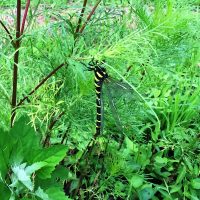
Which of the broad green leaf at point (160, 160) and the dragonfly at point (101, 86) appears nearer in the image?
the dragonfly at point (101, 86)

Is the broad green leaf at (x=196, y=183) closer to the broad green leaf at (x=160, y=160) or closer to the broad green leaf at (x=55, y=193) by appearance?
the broad green leaf at (x=160, y=160)

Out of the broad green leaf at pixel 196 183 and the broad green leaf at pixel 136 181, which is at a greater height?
the broad green leaf at pixel 136 181

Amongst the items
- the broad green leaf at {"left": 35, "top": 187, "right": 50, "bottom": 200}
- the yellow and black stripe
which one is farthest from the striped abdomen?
the broad green leaf at {"left": 35, "top": 187, "right": 50, "bottom": 200}

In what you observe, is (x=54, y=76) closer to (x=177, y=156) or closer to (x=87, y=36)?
(x=87, y=36)

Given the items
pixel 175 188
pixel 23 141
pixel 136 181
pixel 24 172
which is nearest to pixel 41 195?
pixel 24 172

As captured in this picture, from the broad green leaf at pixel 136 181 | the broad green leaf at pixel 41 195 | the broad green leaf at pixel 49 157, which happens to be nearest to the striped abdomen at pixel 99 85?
the broad green leaf at pixel 49 157

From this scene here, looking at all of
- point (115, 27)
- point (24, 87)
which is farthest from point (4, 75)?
point (115, 27)
